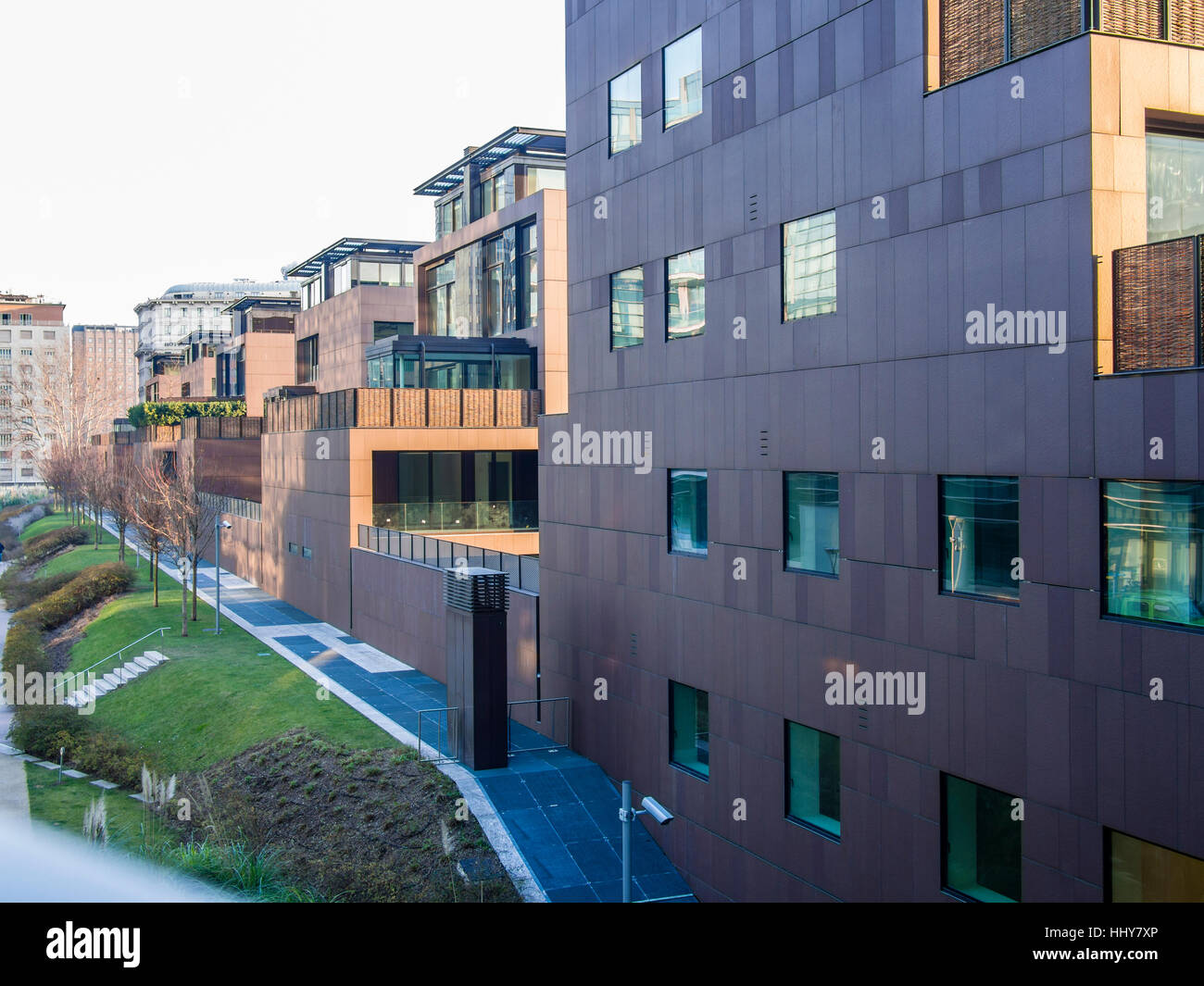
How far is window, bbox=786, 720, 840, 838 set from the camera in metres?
14.0

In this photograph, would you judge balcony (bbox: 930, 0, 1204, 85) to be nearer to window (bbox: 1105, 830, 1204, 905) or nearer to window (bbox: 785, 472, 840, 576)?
window (bbox: 785, 472, 840, 576)

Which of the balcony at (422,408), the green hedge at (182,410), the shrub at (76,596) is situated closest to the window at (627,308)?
the balcony at (422,408)

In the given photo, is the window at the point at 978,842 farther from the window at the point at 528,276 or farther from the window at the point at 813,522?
the window at the point at 528,276

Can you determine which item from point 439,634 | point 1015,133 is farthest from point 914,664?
point 439,634

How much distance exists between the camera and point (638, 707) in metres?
18.5

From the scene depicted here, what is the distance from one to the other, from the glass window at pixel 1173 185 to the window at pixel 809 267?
3935 mm

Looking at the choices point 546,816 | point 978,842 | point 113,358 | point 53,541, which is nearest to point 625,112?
point 546,816

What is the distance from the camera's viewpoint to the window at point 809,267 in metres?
14.1

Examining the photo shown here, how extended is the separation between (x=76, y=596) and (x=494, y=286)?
2196cm

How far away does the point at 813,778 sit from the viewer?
14.3 m

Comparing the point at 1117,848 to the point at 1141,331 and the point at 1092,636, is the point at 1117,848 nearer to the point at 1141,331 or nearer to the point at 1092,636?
the point at 1092,636

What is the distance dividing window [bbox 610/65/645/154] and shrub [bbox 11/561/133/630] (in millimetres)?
34405

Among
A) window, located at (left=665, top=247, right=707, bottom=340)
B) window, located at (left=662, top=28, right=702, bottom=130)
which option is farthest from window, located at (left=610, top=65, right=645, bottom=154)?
window, located at (left=665, top=247, right=707, bottom=340)

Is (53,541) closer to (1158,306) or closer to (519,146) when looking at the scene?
(519,146)
